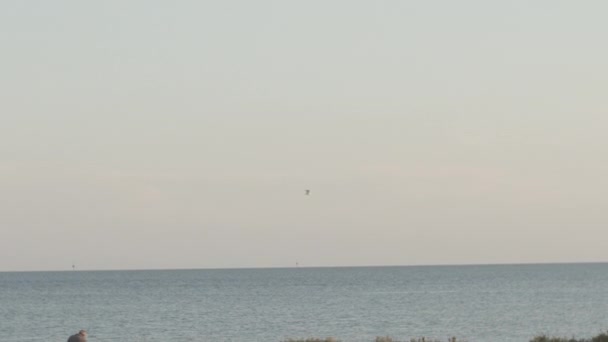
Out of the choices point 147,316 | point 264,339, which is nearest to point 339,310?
point 147,316

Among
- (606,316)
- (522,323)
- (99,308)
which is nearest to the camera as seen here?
(522,323)

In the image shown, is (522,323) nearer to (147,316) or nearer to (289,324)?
(289,324)

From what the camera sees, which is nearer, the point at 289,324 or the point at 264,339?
the point at 264,339

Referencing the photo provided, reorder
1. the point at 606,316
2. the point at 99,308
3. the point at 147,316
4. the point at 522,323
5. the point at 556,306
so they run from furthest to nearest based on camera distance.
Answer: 1. the point at 99,308
2. the point at 556,306
3. the point at 147,316
4. the point at 606,316
5. the point at 522,323

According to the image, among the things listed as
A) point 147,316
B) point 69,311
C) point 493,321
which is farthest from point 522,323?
point 69,311

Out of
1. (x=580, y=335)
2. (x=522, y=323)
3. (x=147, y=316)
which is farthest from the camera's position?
(x=147, y=316)

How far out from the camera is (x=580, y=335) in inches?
2527

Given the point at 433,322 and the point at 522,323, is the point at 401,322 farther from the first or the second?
the point at 522,323

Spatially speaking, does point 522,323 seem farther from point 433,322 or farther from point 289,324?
point 289,324

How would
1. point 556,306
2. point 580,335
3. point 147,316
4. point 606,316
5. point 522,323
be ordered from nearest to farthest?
1. point 580,335
2. point 522,323
3. point 606,316
4. point 147,316
5. point 556,306

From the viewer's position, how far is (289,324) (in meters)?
80.4

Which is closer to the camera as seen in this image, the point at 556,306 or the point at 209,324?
the point at 209,324

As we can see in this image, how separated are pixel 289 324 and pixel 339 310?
59.0 feet

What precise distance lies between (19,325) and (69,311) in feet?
65.6
